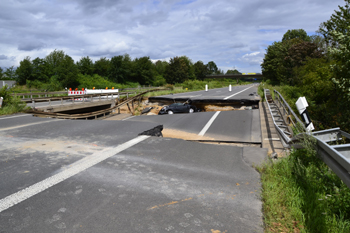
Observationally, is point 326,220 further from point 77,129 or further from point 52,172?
point 77,129

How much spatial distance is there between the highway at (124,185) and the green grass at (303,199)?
9.5 inches

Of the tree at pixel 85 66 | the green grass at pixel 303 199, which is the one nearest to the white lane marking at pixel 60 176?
the green grass at pixel 303 199

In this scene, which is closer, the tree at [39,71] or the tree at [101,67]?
the tree at [39,71]

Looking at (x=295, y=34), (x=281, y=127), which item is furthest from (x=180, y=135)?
(x=295, y=34)

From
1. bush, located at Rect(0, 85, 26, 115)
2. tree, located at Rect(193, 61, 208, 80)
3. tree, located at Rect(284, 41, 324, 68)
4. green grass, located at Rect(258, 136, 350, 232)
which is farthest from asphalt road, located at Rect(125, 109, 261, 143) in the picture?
tree, located at Rect(193, 61, 208, 80)

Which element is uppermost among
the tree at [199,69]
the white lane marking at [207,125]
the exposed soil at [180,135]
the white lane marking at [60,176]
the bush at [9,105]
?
the tree at [199,69]

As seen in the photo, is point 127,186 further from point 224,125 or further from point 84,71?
point 84,71

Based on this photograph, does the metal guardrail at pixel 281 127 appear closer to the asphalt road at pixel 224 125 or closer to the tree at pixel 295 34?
the asphalt road at pixel 224 125

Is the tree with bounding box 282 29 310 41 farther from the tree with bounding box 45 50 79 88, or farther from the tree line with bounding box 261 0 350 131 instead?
the tree with bounding box 45 50 79 88

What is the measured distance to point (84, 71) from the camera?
68.5 metres

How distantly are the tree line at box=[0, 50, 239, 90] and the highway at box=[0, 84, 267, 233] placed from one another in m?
52.7

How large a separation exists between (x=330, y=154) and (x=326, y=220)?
0.98 m

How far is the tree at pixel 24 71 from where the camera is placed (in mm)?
58094

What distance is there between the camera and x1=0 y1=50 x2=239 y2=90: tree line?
5919 centimetres
